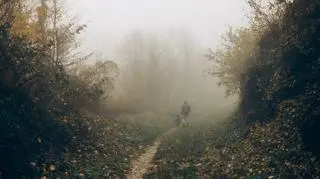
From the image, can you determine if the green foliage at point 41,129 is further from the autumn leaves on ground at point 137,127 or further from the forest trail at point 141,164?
the forest trail at point 141,164

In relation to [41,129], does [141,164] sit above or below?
below

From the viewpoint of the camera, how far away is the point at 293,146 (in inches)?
681

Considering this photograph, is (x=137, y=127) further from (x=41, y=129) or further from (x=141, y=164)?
(x=41, y=129)

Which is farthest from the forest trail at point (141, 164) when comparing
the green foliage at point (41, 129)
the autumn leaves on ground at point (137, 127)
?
the green foliage at point (41, 129)

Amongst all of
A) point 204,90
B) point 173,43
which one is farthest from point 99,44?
point 204,90

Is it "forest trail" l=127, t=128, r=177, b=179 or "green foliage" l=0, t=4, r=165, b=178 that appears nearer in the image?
"green foliage" l=0, t=4, r=165, b=178

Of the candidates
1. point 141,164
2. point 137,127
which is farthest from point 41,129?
point 137,127

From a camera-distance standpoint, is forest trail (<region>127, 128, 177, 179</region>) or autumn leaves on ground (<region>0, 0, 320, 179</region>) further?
forest trail (<region>127, 128, 177, 179</region>)

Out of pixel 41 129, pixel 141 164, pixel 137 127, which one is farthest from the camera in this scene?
pixel 137 127

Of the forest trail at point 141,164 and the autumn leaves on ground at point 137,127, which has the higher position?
the autumn leaves on ground at point 137,127

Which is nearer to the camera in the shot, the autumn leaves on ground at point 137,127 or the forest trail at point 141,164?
the autumn leaves on ground at point 137,127

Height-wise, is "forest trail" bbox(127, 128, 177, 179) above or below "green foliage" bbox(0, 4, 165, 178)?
below

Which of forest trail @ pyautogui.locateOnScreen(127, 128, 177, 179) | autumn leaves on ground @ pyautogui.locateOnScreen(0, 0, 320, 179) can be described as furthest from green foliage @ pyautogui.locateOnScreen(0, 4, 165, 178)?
forest trail @ pyautogui.locateOnScreen(127, 128, 177, 179)

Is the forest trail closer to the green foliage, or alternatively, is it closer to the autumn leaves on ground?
the autumn leaves on ground
